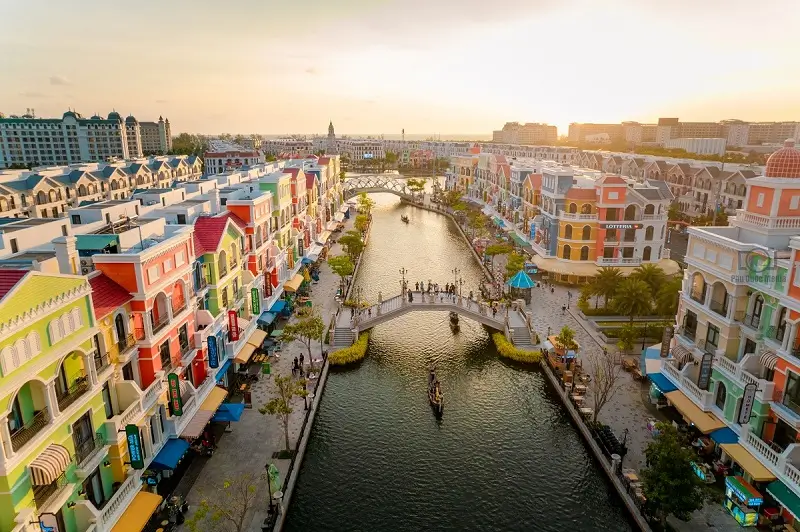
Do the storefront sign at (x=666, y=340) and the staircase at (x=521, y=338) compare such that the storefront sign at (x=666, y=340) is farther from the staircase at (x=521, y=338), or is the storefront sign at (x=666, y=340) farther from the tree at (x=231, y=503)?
the tree at (x=231, y=503)

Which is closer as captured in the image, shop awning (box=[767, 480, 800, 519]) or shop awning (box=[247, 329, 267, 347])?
shop awning (box=[767, 480, 800, 519])

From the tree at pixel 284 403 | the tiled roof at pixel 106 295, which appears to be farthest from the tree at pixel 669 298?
the tiled roof at pixel 106 295

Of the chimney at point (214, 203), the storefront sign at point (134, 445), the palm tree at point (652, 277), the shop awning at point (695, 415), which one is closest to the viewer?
the storefront sign at point (134, 445)

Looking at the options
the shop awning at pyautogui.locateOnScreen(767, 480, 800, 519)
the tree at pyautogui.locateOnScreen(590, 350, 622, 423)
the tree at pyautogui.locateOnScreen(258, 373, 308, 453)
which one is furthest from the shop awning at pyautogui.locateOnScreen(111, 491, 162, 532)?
→ the shop awning at pyautogui.locateOnScreen(767, 480, 800, 519)

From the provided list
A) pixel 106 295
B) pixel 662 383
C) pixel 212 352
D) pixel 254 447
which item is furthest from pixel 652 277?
pixel 106 295

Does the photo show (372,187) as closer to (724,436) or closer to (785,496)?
(724,436)

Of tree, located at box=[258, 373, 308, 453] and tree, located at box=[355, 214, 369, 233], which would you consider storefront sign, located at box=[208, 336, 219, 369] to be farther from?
tree, located at box=[355, 214, 369, 233]
